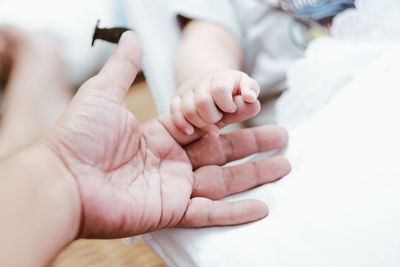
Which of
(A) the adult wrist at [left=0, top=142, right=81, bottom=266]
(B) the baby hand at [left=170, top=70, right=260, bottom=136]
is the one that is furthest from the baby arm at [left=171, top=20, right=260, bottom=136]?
(A) the adult wrist at [left=0, top=142, right=81, bottom=266]

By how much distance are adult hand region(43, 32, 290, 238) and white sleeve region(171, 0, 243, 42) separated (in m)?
0.21

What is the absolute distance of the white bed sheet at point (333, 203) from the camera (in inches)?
10.4

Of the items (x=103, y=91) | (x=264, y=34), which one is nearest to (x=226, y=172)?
(x=103, y=91)

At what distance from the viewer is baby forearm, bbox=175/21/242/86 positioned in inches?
17.7

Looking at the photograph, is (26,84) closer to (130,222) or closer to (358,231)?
(130,222)

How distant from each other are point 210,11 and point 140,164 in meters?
0.28

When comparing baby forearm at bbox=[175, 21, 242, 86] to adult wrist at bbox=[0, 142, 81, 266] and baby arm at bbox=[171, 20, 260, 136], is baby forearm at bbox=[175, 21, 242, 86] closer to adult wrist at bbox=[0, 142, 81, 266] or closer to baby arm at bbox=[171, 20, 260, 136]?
baby arm at bbox=[171, 20, 260, 136]

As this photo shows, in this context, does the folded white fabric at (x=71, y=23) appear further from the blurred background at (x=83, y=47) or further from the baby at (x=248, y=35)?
the baby at (x=248, y=35)

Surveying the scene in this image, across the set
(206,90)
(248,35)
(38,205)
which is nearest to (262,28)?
(248,35)

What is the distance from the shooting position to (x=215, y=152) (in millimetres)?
360

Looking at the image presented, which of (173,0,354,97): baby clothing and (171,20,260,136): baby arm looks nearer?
(171,20,260,136): baby arm

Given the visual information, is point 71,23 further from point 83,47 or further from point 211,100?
point 211,100

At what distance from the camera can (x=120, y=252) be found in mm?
404

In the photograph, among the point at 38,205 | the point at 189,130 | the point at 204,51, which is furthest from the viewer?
the point at 204,51
